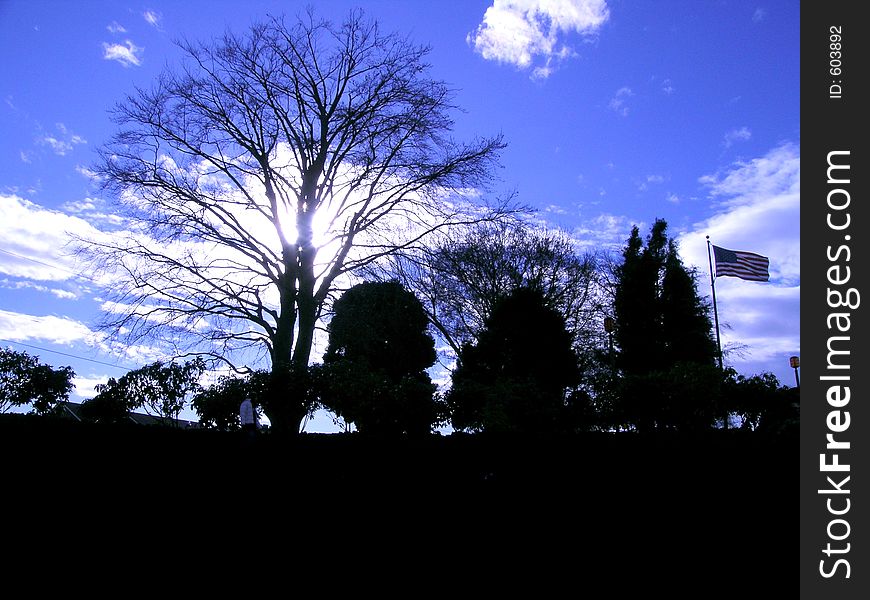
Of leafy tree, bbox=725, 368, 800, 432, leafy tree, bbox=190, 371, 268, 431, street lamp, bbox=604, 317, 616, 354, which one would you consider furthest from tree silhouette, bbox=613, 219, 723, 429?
leafy tree, bbox=190, 371, 268, 431

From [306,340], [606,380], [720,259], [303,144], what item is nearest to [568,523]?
[606,380]

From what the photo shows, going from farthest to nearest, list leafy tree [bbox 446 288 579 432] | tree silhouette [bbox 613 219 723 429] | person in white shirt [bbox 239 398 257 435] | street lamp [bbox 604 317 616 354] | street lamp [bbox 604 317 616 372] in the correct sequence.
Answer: tree silhouette [bbox 613 219 723 429] < street lamp [bbox 604 317 616 372] < street lamp [bbox 604 317 616 354] < leafy tree [bbox 446 288 579 432] < person in white shirt [bbox 239 398 257 435]

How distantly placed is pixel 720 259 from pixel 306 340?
56.9 ft

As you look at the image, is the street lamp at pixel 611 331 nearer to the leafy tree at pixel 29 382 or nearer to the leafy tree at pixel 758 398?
the leafy tree at pixel 758 398

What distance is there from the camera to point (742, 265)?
77.9 feet

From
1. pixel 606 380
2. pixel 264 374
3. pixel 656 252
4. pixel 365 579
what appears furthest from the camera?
pixel 656 252

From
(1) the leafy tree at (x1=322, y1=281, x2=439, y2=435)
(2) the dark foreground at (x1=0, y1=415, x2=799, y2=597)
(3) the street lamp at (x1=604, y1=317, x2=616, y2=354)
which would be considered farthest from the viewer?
(3) the street lamp at (x1=604, y1=317, x2=616, y2=354)

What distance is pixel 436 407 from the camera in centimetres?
1620

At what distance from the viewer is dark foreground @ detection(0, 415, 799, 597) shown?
610cm

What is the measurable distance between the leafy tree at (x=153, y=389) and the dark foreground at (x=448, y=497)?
5196 mm

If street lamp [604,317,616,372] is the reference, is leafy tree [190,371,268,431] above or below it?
below

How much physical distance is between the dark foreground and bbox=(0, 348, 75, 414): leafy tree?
31.8 feet

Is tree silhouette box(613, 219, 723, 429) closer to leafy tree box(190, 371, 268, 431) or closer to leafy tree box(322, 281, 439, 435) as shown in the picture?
leafy tree box(322, 281, 439, 435)
